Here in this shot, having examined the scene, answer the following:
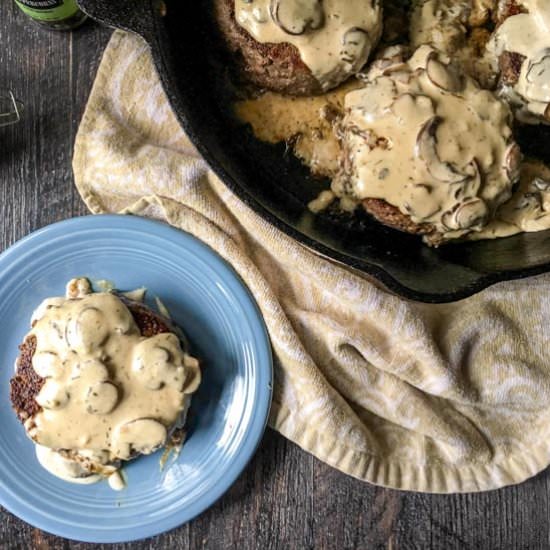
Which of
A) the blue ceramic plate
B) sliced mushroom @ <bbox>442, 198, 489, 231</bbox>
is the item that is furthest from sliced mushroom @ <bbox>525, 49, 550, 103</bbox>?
the blue ceramic plate

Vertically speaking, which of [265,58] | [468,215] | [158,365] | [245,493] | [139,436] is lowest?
[245,493]

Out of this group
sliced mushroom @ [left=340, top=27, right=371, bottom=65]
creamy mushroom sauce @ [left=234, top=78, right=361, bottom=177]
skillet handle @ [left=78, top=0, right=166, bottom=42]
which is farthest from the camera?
creamy mushroom sauce @ [left=234, top=78, right=361, bottom=177]

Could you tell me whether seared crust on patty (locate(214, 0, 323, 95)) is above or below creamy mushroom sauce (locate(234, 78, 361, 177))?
above

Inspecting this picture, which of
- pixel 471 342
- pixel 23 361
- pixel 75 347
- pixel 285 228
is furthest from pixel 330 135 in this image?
pixel 23 361

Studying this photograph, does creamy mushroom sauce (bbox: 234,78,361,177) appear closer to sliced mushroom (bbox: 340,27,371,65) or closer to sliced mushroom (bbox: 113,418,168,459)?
sliced mushroom (bbox: 340,27,371,65)

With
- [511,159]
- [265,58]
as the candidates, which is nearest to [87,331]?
[265,58]

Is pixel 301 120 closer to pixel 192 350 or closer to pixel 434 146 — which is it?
pixel 434 146

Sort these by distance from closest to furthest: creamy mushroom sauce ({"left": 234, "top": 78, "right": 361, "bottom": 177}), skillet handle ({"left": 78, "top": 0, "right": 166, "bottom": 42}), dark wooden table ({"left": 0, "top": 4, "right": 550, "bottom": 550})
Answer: skillet handle ({"left": 78, "top": 0, "right": 166, "bottom": 42}) < creamy mushroom sauce ({"left": 234, "top": 78, "right": 361, "bottom": 177}) < dark wooden table ({"left": 0, "top": 4, "right": 550, "bottom": 550})

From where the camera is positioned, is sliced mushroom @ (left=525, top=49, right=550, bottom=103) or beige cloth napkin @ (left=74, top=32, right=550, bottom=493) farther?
beige cloth napkin @ (left=74, top=32, right=550, bottom=493)
